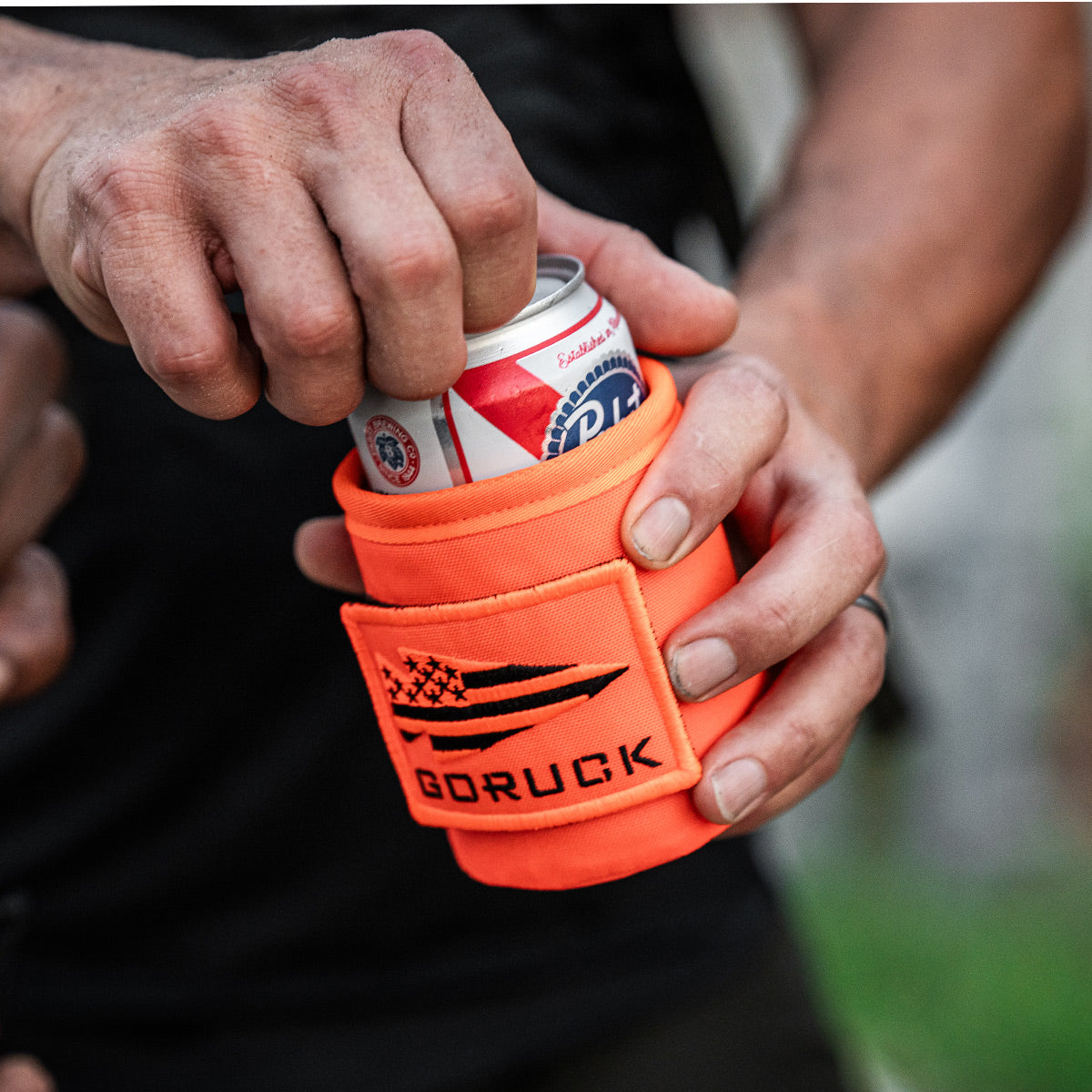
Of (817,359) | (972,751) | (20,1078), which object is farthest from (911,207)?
(972,751)

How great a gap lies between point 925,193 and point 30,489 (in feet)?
4.09

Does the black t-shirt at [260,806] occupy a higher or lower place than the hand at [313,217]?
lower

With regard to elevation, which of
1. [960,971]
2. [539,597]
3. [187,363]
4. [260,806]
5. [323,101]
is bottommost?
[960,971]

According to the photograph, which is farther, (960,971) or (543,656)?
(960,971)

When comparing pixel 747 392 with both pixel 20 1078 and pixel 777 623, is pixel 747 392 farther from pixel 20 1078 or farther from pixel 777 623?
pixel 20 1078

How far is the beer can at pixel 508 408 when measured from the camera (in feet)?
2.51

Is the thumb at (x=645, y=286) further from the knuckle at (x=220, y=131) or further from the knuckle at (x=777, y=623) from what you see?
the knuckle at (x=220, y=131)

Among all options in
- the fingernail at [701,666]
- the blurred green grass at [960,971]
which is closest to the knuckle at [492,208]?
the fingernail at [701,666]

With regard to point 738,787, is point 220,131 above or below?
above

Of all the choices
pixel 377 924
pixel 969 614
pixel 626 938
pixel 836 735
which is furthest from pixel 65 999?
pixel 969 614

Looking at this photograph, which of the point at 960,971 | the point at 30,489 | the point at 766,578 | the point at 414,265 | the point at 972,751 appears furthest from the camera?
the point at 972,751

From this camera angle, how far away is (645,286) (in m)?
0.99

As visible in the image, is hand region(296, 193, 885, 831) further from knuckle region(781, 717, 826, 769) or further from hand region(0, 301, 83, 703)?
hand region(0, 301, 83, 703)

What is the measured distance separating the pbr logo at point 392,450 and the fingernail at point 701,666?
26cm
